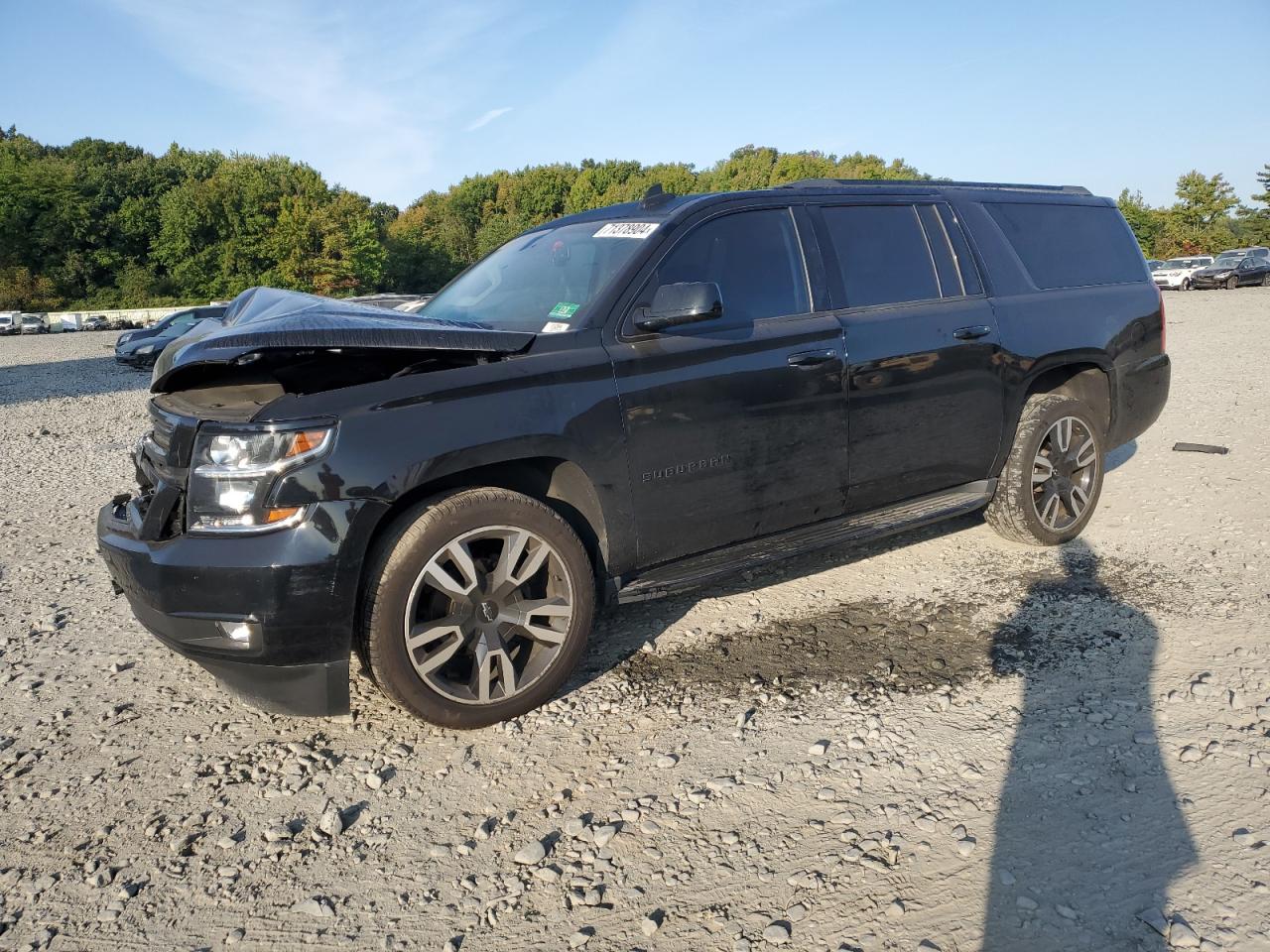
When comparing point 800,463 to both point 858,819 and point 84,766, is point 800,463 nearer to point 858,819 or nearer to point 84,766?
point 858,819

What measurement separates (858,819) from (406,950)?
1303 mm

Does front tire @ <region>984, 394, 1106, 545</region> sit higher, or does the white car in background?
the white car in background

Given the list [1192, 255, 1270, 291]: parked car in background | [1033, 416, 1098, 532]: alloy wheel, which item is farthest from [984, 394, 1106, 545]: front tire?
[1192, 255, 1270, 291]: parked car in background

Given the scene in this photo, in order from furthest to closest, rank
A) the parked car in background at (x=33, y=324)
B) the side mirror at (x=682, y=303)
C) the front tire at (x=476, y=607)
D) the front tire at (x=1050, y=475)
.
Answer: the parked car in background at (x=33, y=324)
the front tire at (x=1050, y=475)
the side mirror at (x=682, y=303)
the front tire at (x=476, y=607)

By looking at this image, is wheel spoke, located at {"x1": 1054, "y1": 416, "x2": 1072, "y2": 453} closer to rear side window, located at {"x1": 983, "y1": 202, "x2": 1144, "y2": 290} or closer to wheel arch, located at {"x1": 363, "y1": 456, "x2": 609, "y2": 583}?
rear side window, located at {"x1": 983, "y1": 202, "x2": 1144, "y2": 290}

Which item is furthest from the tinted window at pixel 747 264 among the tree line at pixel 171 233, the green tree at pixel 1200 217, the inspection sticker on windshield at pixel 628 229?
the green tree at pixel 1200 217

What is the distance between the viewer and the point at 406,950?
7.23 feet

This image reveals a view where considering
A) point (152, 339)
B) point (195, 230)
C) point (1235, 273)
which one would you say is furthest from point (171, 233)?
point (1235, 273)

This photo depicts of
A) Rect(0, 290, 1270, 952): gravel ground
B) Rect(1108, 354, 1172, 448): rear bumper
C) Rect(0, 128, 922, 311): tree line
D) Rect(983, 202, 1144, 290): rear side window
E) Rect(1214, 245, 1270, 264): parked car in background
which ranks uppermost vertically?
Rect(0, 128, 922, 311): tree line

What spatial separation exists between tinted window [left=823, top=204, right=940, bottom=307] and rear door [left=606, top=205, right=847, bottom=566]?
0.26 metres

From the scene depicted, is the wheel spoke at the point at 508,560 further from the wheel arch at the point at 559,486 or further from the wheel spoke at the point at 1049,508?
the wheel spoke at the point at 1049,508

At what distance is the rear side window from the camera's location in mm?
4910

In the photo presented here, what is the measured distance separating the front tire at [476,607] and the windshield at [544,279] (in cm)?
84

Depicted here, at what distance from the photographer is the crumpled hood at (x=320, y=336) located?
9.39 ft
